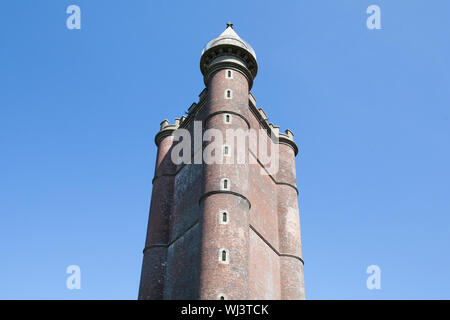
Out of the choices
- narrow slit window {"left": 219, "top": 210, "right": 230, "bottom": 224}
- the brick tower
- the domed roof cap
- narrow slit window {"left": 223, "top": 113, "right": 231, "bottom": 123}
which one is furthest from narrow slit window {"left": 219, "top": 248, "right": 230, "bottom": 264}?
the domed roof cap

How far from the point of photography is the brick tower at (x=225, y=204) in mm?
22297

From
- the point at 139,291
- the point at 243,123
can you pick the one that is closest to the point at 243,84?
the point at 243,123

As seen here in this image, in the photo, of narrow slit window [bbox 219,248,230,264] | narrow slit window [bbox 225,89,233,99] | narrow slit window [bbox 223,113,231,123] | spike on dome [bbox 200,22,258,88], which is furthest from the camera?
spike on dome [bbox 200,22,258,88]

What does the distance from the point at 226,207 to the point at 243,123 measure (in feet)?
21.5

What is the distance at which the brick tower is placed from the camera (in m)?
22.3

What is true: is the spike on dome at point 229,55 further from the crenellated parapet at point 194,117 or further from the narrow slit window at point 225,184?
the narrow slit window at point 225,184

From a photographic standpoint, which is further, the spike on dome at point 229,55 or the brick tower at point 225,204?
the spike on dome at point 229,55

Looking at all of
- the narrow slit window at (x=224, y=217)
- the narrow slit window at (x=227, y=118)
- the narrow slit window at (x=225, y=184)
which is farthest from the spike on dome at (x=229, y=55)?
the narrow slit window at (x=224, y=217)

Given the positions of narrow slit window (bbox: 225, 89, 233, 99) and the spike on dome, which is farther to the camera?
the spike on dome

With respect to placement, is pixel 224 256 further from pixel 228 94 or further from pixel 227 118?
pixel 228 94

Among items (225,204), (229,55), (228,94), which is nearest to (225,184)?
(225,204)

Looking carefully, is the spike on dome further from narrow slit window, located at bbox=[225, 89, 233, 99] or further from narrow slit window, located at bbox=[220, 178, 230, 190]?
narrow slit window, located at bbox=[220, 178, 230, 190]

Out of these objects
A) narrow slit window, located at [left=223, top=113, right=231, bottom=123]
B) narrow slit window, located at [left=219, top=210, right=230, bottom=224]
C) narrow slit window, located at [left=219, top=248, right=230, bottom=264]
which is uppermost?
narrow slit window, located at [left=223, top=113, right=231, bottom=123]
